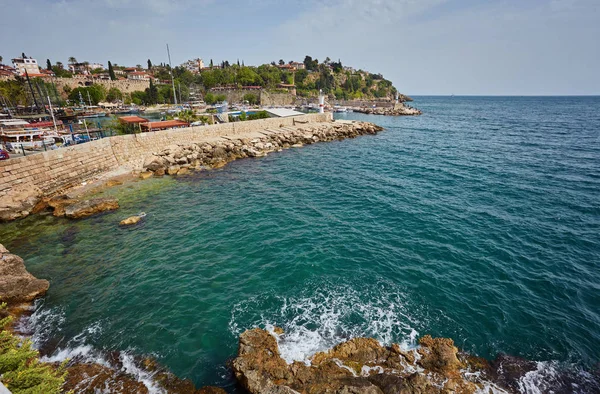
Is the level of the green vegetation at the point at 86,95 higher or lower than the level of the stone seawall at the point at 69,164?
higher

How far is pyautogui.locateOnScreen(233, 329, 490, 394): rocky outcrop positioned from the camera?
9250 mm

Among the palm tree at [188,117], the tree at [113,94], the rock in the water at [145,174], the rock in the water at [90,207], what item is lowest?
the rock in the water at [90,207]

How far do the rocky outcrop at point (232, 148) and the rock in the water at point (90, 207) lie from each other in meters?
9.79

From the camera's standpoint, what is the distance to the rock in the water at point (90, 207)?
22797mm

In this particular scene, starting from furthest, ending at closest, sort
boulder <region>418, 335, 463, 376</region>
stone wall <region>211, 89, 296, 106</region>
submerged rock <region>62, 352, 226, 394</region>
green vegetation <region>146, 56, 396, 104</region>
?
green vegetation <region>146, 56, 396, 104</region> → stone wall <region>211, 89, 296, 106</region> → boulder <region>418, 335, 463, 376</region> → submerged rock <region>62, 352, 226, 394</region>

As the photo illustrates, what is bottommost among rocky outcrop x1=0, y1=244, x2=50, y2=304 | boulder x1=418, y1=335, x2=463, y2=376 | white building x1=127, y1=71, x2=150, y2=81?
boulder x1=418, y1=335, x2=463, y2=376

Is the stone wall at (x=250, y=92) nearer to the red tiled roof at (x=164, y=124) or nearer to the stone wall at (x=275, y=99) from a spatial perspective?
the stone wall at (x=275, y=99)

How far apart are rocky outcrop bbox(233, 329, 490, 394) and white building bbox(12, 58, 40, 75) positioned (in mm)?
179036

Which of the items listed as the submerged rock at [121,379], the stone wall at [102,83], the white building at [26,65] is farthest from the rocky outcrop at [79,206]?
the white building at [26,65]

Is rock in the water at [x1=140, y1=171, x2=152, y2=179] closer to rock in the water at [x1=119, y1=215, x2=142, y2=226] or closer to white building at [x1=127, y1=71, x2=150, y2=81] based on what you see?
rock in the water at [x1=119, y1=215, x2=142, y2=226]

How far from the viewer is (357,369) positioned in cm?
1034

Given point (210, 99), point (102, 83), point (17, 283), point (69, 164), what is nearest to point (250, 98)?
point (210, 99)

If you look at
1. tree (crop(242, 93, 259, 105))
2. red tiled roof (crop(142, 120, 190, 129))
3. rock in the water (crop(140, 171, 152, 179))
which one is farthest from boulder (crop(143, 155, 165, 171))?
tree (crop(242, 93, 259, 105))

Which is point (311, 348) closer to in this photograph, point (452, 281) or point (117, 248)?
point (452, 281)
